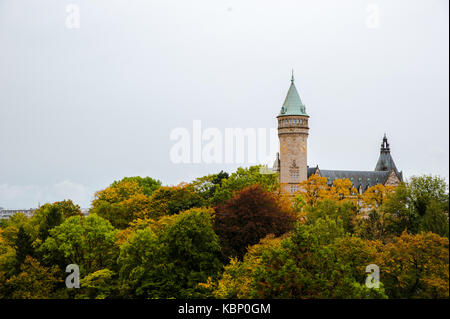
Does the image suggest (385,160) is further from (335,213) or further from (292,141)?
(335,213)

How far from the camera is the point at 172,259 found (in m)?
39.3

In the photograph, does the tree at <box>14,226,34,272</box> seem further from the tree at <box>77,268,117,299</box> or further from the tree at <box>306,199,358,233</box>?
the tree at <box>306,199,358,233</box>

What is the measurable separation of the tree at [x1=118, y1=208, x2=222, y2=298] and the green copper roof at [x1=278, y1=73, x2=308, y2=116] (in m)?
59.4

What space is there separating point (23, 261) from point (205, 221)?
1468cm

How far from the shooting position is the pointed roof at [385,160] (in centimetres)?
13275

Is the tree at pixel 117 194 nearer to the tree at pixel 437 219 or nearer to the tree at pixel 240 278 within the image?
the tree at pixel 240 278

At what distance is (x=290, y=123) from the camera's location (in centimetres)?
9819

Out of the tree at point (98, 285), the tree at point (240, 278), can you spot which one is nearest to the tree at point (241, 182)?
the tree at point (98, 285)

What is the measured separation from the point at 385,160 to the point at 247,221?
96334mm

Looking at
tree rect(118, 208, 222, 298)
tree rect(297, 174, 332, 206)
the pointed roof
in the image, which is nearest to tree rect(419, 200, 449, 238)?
tree rect(118, 208, 222, 298)

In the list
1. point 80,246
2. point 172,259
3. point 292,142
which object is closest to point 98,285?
point 80,246

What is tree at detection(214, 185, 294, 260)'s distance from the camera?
139 feet

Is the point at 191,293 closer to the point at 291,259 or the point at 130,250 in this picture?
the point at 130,250
